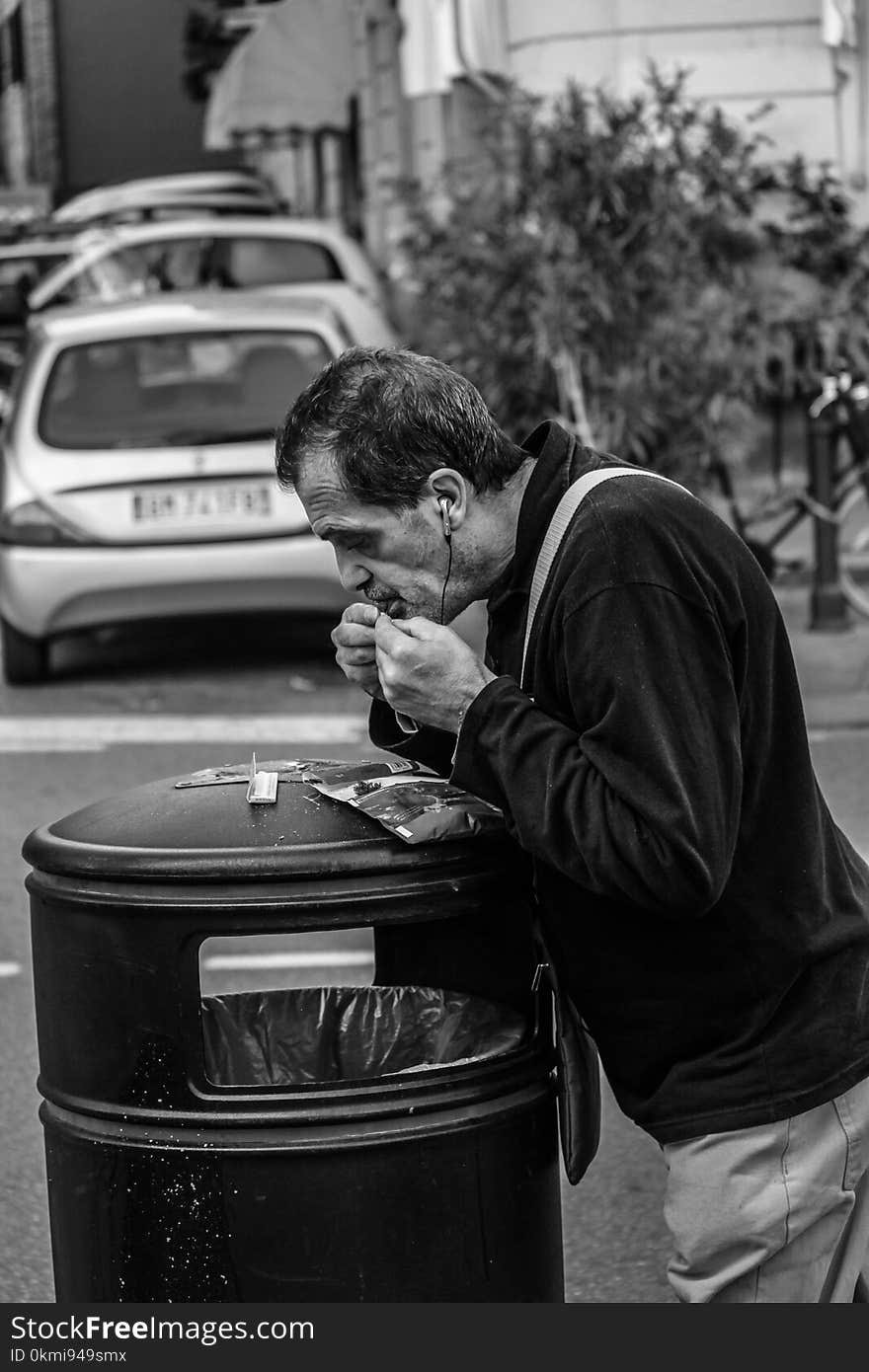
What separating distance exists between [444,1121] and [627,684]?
1.68 ft

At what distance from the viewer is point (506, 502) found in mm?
2477

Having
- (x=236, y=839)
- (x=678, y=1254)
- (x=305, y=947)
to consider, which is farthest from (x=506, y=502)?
(x=305, y=947)

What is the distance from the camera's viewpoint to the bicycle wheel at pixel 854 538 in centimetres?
987

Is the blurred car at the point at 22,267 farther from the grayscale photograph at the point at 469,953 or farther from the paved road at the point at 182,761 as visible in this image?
the grayscale photograph at the point at 469,953

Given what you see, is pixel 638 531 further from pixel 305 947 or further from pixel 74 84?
pixel 74 84

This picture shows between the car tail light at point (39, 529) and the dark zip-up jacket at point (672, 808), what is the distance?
673 cm

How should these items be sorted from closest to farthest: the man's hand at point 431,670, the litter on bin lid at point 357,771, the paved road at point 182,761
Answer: the man's hand at point 431,670 → the litter on bin lid at point 357,771 → the paved road at point 182,761

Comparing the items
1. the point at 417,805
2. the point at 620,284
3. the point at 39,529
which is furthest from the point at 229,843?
the point at 620,284

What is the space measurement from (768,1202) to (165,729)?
635 centimetres

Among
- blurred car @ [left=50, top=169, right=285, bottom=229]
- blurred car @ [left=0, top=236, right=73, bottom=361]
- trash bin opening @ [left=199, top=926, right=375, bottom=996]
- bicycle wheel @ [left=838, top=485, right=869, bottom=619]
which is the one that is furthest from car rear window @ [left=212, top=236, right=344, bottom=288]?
trash bin opening @ [left=199, top=926, right=375, bottom=996]

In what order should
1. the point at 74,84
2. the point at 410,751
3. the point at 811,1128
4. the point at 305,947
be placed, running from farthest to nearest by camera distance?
1. the point at 74,84
2. the point at 305,947
3. the point at 410,751
4. the point at 811,1128

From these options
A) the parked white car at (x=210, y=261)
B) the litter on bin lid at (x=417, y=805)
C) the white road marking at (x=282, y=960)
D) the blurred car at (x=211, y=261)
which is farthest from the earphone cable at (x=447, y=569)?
the parked white car at (x=210, y=261)

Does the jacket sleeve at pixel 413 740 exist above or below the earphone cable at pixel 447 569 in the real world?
below

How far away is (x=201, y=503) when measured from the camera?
9070mm
